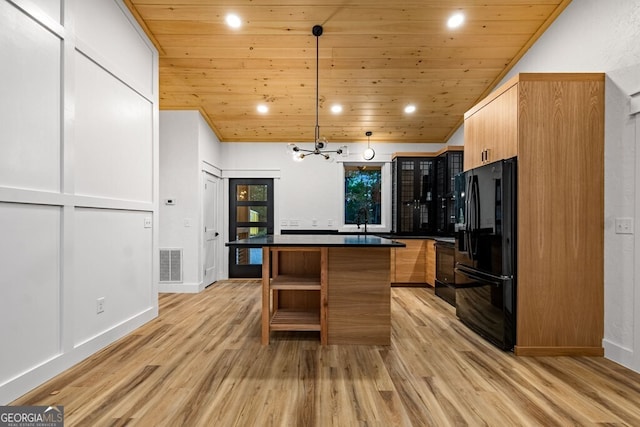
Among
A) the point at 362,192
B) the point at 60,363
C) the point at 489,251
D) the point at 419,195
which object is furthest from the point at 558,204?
the point at 60,363

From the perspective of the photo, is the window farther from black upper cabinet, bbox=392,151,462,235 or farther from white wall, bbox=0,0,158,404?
white wall, bbox=0,0,158,404

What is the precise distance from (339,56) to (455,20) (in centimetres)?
130

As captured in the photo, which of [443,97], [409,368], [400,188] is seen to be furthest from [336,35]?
[409,368]

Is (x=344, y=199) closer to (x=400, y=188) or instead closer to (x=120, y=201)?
(x=400, y=188)

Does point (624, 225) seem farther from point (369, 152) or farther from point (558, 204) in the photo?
point (369, 152)

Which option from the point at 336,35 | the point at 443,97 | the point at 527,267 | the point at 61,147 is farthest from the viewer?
the point at 443,97

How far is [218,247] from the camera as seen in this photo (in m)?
5.44

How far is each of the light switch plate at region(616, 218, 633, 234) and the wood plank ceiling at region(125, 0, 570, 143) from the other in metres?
2.20

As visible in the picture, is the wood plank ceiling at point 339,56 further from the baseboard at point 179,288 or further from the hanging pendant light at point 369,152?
the baseboard at point 179,288

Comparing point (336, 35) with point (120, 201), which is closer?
point (120, 201)

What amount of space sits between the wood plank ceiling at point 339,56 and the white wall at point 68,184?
665 mm

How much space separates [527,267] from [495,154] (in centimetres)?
106

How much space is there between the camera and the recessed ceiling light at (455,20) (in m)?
3.09

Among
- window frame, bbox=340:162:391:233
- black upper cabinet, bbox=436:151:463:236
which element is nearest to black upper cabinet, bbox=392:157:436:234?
black upper cabinet, bbox=436:151:463:236
